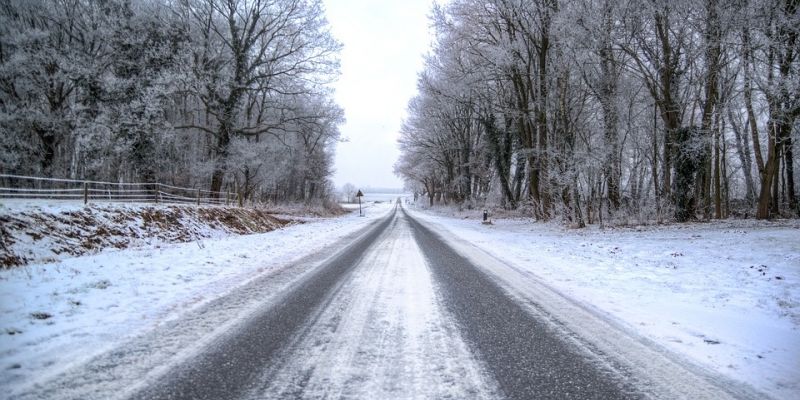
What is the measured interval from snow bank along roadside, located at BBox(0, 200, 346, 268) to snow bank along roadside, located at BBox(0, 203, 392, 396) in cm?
84

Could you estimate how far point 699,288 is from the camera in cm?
550

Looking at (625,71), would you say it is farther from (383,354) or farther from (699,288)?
(383,354)

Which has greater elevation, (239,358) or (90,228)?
(90,228)

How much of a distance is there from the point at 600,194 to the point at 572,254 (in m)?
6.31


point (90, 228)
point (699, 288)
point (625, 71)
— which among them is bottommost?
point (699, 288)

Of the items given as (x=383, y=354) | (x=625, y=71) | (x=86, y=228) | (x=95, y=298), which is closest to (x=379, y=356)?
(x=383, y=354)

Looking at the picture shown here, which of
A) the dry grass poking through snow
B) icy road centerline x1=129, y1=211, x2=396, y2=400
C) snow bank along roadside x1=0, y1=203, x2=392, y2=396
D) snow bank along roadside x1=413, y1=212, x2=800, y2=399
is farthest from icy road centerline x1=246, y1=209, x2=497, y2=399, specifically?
the dry grass poking through snow

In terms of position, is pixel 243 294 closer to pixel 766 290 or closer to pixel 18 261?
pixel 18 261

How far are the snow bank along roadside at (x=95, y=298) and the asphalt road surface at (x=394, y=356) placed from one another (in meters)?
0.89

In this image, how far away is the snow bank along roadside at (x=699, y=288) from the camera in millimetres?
3053

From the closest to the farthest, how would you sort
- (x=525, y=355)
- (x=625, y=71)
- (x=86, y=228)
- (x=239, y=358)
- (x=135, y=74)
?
(x=239, y=358) < (x=525, y=355) < (x=86, y=228) < (x=625, y=71) < (x=135, y=74)

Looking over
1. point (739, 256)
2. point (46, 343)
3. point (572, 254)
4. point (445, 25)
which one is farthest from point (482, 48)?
point (46, 343)

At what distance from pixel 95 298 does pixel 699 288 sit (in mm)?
7816

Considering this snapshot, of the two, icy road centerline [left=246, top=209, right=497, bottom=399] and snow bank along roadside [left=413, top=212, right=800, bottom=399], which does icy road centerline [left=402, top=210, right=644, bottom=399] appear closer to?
icy road centerline [left=246, top=209, right=497, bottom=399]
